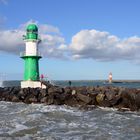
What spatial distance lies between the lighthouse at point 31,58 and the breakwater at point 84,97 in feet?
7.06

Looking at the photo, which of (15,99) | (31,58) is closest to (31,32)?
(31,58)

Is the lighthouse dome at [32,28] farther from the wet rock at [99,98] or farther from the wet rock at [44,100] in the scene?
the wet rock at [99,98]

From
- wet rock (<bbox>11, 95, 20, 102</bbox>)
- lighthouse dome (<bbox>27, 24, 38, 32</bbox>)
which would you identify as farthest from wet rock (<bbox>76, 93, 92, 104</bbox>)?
lighthouse dome (<bbox>27, 24, 38, 32</bbox>)

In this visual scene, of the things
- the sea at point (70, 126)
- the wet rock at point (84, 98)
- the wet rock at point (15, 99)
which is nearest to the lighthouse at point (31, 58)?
the wet rock at point (15, 99)

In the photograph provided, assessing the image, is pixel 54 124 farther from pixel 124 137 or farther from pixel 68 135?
pixel 124 137

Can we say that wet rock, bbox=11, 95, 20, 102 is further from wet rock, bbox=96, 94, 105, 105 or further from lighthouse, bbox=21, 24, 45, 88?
wet rock, bbox=96, 94, 105, 105

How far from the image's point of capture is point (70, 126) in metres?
11.7

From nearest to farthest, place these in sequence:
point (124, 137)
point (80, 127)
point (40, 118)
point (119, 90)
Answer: point (124, 137), point (80, 127), point (40, 118), point (119, 90)

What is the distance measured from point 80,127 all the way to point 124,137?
6.42 ft

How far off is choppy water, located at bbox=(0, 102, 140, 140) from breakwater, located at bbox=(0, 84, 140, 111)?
2.74 meters

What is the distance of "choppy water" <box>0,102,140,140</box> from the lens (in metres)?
10.0

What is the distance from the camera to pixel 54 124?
12164mm

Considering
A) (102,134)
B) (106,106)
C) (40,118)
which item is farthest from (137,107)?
(102,134)

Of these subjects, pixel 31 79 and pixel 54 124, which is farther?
pixel 31 79
